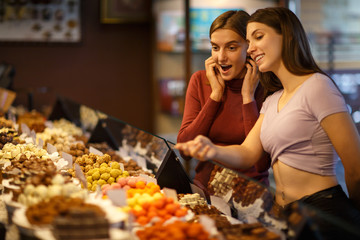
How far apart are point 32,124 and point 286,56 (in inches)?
92.0

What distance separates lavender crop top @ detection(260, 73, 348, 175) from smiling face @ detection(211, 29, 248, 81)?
44 centimetres

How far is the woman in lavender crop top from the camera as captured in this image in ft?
5.75

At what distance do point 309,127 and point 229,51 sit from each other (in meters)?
0.61

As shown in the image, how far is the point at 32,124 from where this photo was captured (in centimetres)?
354

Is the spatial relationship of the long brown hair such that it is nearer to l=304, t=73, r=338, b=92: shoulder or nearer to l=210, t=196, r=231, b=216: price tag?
l=304, t=73, r=338, b=92: shoulder

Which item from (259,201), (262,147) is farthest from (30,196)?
(262,147)

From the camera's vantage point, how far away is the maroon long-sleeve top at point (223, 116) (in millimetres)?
2182

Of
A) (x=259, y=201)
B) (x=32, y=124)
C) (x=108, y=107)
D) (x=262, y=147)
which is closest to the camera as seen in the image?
(x=259, y=201)

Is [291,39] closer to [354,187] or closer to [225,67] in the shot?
[225,67]

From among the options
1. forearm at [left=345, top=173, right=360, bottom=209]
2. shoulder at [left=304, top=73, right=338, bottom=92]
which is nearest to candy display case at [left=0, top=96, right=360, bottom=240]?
forearm at [left=345, top=173, right=360, bottom=209]

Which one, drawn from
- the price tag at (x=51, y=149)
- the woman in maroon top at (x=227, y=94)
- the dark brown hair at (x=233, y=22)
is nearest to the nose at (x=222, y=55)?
the woman in maroon top at (x=227, y=94)

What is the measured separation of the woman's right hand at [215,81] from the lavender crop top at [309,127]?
0.44 metres

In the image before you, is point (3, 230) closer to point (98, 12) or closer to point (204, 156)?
point (204, 156)

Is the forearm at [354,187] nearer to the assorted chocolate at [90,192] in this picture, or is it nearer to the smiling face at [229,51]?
the assorted chocolate at [90,192]
